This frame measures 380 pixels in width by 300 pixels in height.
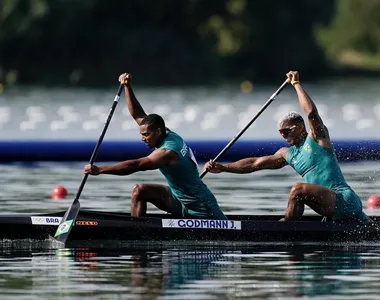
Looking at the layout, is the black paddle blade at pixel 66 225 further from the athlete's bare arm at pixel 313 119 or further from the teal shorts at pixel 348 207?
the teal shorts at pixel 348 207

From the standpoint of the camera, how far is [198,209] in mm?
16484

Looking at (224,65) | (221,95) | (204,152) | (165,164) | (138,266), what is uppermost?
(224,65)

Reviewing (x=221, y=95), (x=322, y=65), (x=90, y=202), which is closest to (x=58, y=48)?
(x=221, y=95)

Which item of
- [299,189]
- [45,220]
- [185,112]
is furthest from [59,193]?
[185,112]

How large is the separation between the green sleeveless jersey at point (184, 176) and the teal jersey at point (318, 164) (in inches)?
43.9

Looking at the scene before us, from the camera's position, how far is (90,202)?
21.8 metres

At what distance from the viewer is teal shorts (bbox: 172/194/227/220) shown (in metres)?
16.5

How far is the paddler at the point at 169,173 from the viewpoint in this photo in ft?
52.0

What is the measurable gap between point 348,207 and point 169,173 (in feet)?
6.83

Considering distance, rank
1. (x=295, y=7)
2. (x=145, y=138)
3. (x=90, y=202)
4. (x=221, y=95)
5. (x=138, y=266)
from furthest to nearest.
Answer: (x=295, y=7)
(x=221, y=95)
(x=90, y=202)
(x=145, y=138)
(x=138, y=266)

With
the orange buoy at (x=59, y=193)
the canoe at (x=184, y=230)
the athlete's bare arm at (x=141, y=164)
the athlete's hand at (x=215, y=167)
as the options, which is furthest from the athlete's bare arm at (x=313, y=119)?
the orange buoy at (x=59, y=193)

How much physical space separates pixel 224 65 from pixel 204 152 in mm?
53165

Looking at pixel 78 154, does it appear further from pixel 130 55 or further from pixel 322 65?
pixel 322 65

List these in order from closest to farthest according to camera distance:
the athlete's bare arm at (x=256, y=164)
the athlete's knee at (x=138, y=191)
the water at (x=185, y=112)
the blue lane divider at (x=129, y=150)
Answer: the athlete's knee at (x=138, y=191) → the athlete's bare arm at (x=256, y=164) → the blue lane divider at (x=129, y=150) → the water at (x=185, y=112)
